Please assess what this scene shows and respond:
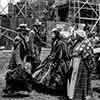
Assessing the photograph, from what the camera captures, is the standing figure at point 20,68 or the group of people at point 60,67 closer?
the group of people at point 60,67

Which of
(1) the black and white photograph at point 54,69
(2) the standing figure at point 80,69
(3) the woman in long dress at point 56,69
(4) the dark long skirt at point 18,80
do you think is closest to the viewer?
(2) the standing figure at point 80,69

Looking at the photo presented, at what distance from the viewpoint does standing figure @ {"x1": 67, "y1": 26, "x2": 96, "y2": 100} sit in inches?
245

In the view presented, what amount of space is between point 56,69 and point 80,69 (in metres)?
1.21

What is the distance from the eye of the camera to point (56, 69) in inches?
289

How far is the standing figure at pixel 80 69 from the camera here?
622 cm

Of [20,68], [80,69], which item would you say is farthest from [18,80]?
[80,69]

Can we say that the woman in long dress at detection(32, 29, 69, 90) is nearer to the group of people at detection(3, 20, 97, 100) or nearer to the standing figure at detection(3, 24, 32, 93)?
the group of people at detection(3, 20, 97, 100)

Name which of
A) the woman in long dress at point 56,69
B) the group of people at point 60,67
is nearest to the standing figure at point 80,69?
the group of people at point 60,67

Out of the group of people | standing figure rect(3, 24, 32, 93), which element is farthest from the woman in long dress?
standing figure rect(3, 24, 32, 93)

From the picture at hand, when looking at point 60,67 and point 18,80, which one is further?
point 60,67

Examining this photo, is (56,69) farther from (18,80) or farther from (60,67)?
(18,80)

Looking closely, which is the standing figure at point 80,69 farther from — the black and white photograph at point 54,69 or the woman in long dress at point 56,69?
the woman in long dress at point 56,69

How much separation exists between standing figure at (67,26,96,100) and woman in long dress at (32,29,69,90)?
0.75m

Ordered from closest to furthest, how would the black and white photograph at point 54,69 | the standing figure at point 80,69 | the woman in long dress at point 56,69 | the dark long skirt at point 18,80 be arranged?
the standing figure at point 80,69, the black and white photograph at point 54,69, the dark long skirt at point 18,80, the woman in long dress at point 56,69
